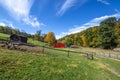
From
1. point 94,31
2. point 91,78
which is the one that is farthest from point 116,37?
point 91,78

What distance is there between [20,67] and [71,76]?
14.9 ft

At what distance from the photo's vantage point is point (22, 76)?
9.54 m

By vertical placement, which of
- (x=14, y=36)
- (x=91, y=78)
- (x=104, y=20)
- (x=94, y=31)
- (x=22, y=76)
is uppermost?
(x=104, y=20)

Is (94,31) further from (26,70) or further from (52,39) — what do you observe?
(26,70)

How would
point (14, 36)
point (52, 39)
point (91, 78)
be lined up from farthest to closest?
point (52, 39) < point (14, 36) < point (91, 78)

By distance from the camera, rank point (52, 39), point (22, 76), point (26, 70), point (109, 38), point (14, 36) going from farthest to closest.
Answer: point (52, 39)
point (109, 38)
point (14, 36)
point (26, 70)
point (22, 76)

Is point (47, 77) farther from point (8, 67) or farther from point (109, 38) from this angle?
point (109, 38)

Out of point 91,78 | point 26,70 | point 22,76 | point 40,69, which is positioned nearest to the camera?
point 22,76

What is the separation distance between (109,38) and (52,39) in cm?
3453

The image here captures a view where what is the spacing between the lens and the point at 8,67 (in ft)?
32.9

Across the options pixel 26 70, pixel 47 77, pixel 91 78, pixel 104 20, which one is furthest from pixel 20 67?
pixel 104 20

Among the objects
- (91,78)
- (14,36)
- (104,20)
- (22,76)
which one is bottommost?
(91,78)

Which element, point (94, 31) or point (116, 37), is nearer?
point (116, 37)

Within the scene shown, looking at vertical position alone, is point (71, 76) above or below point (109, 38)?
below
